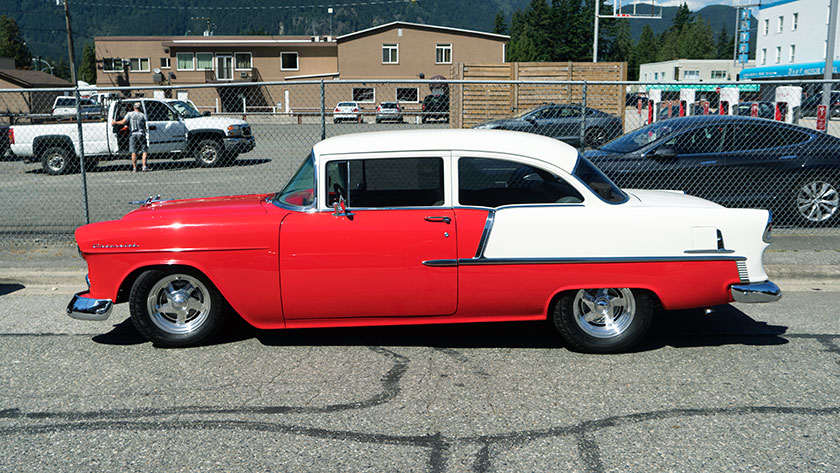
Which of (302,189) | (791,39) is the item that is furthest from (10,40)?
(302,189)

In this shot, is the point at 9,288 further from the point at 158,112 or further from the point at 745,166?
the point at 158,112

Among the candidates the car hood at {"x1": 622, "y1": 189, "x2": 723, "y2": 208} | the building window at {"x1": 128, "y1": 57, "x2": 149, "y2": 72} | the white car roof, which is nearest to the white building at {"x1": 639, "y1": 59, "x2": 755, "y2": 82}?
the building window at {"x1": 128, "y1": 57, "x2": 149, "y2": 72}

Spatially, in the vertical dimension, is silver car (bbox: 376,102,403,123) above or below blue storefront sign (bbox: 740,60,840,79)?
below

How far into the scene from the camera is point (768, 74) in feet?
217

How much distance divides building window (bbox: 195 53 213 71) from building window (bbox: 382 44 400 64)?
1387 centimetres

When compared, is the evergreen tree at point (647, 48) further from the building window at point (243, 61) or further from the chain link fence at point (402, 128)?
the chain link fence at point (402, 128)

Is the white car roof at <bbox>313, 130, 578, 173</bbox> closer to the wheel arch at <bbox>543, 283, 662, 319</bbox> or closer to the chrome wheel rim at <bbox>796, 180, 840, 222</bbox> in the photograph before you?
the wheel arch at <bbox>543, 283, 662, 319</bbox>

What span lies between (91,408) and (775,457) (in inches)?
148

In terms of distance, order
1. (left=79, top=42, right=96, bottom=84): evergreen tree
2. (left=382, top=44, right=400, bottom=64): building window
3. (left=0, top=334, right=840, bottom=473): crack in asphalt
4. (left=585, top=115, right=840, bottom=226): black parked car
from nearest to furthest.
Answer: (left=0, top=334, right=840, bottom=473): crack in asphalt
(left=585, top=115, right=840, bottom=226): black parked car
(left=382, top=44, right=400, bottom=64): building window
(left=79, top=42, right=96, bottom=84): evergreen tree

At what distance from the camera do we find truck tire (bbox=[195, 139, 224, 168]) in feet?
55.4

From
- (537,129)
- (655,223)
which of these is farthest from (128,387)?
(537,129)

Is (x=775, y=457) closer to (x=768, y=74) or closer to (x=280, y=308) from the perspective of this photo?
(x=280, y=308)

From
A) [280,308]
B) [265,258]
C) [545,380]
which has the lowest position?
[545,380]

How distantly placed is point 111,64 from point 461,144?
6674 centimetres
